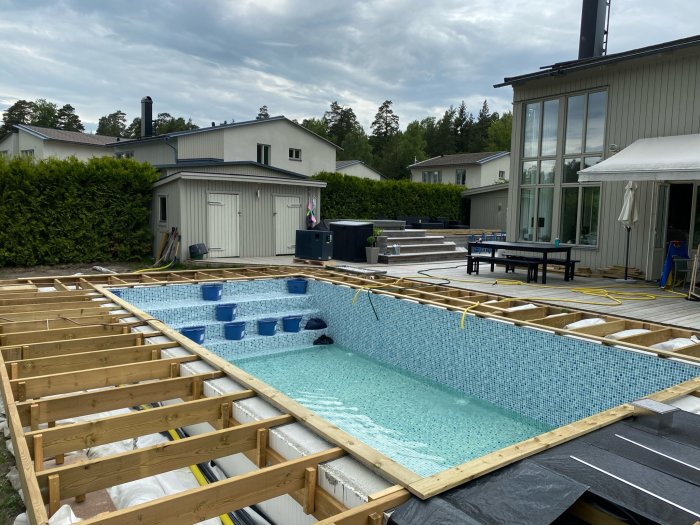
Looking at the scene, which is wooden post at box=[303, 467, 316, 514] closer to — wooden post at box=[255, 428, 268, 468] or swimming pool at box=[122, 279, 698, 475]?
wooden post at box=[255, 428, 268, 468]

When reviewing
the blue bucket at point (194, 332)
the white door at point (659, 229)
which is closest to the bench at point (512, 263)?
the white door at point (659, 229)

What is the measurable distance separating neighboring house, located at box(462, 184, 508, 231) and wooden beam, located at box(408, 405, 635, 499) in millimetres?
21760

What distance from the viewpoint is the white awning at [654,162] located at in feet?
24.7

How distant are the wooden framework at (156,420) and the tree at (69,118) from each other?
6228cm

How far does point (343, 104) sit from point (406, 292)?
6151 centimetres

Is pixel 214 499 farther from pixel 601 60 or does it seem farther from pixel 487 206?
pixel 487 206

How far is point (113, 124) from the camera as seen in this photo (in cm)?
7250

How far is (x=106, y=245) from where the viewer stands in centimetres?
1449

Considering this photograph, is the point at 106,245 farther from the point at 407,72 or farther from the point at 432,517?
the point at 407,72

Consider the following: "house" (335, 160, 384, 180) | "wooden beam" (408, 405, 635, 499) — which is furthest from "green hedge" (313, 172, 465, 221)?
"wooden beam" (408, 405, 635, 499)

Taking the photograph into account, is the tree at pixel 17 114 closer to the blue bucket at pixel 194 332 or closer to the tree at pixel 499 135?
the tree at pixel 499 135

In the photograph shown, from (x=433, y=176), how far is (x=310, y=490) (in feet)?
115

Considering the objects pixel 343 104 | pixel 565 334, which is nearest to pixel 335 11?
pixel 565 334

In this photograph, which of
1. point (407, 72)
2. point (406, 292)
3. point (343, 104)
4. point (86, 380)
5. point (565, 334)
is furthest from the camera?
point (343, 104)
